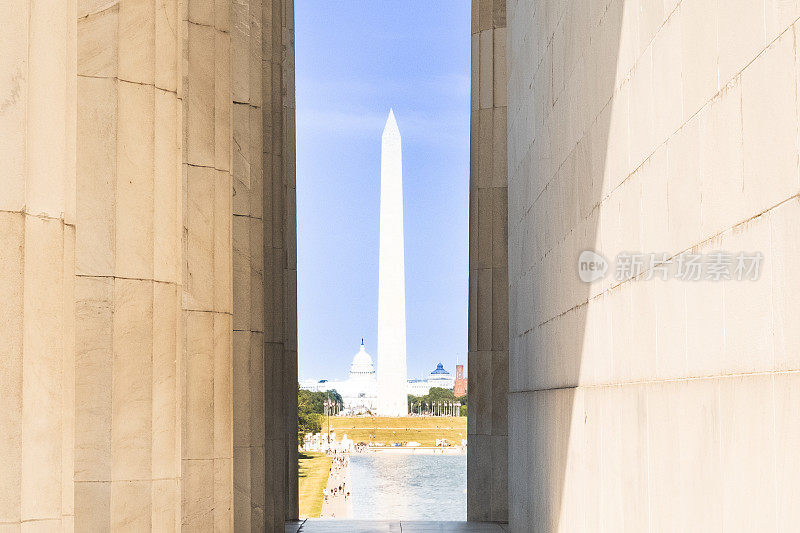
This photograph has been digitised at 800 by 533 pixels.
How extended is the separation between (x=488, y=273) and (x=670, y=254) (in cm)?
2523

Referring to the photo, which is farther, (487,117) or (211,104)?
(487,117)

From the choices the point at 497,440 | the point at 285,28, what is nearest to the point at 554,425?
the point at 497,440

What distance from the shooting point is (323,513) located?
6712 cm

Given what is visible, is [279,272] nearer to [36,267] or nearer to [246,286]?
[246,286]

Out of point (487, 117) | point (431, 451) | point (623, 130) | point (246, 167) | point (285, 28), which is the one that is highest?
point (285, 28)

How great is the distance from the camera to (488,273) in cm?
3881

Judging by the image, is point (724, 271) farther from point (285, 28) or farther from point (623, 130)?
point (285, 28)

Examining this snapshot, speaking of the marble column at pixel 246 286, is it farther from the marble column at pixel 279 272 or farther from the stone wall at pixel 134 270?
the marble column at pixel 279 272

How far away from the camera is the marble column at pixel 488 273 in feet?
125

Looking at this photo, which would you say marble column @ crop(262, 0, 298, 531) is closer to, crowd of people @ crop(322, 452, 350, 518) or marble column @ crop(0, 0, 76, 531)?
marble column @ crop(0, 0, 76, 531)

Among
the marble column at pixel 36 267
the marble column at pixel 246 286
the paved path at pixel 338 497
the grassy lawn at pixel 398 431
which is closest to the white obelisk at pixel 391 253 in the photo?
the paved path at pixel 338 497

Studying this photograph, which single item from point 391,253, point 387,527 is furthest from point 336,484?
point 387,527

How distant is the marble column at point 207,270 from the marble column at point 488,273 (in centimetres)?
1518

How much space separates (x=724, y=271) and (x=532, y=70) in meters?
16.0
